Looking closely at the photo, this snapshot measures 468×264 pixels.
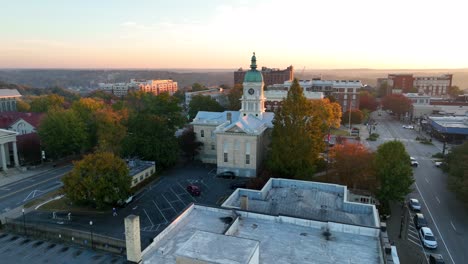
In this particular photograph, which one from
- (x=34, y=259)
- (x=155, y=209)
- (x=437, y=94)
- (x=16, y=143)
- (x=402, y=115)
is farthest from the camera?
(x=437, y=94)

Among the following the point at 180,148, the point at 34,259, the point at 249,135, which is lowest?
the point at 34,259

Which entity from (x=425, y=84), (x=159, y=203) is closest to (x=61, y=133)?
(x=159, y=203)

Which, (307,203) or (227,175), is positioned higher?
(307,203)

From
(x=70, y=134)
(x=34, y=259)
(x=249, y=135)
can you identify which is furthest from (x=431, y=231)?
(x=70, y=134)

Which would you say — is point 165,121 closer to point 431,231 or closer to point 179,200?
point 179,200

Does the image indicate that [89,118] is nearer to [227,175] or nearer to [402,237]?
[227,175]

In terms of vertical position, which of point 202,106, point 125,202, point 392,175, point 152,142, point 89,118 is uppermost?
point 89,118

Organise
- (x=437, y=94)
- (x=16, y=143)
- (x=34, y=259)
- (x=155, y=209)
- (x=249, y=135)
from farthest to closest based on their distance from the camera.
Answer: (x=437, y=94) → (x=16, y=143) → (x=249, y=135) → (x=155, y=209) → (x=34, y=259)

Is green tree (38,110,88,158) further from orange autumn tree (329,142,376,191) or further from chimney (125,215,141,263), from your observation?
chimney (125,215,141,263)
